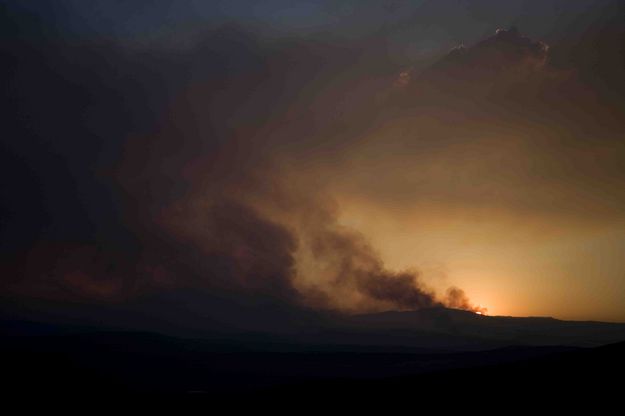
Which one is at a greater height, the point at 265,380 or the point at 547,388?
the point at 547,388

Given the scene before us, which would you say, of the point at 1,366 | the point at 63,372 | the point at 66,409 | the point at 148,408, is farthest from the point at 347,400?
the point at 1,366

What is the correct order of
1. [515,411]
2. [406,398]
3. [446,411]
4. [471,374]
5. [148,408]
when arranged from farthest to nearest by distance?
1. [471,374]
2. [148,408]
3. [406,398]
4. [446,411]
5. [515,411]

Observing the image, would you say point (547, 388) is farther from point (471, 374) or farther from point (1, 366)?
point (1, 366)

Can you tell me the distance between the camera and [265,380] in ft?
618

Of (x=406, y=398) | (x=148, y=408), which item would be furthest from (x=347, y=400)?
(x=148, y=408)

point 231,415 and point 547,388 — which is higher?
point 547,388

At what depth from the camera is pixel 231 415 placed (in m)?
67.1

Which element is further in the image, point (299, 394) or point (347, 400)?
point (299, 394)

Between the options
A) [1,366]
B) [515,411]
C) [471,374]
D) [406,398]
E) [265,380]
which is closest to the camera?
[515,411]

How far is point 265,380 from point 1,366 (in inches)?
4367

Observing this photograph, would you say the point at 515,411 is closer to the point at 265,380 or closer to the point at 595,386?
the point at 595,386

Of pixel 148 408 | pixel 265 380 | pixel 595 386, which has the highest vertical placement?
pixel 595 386

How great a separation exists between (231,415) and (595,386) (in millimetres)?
45840

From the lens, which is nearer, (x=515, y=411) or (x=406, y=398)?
(x=515, y=411)
